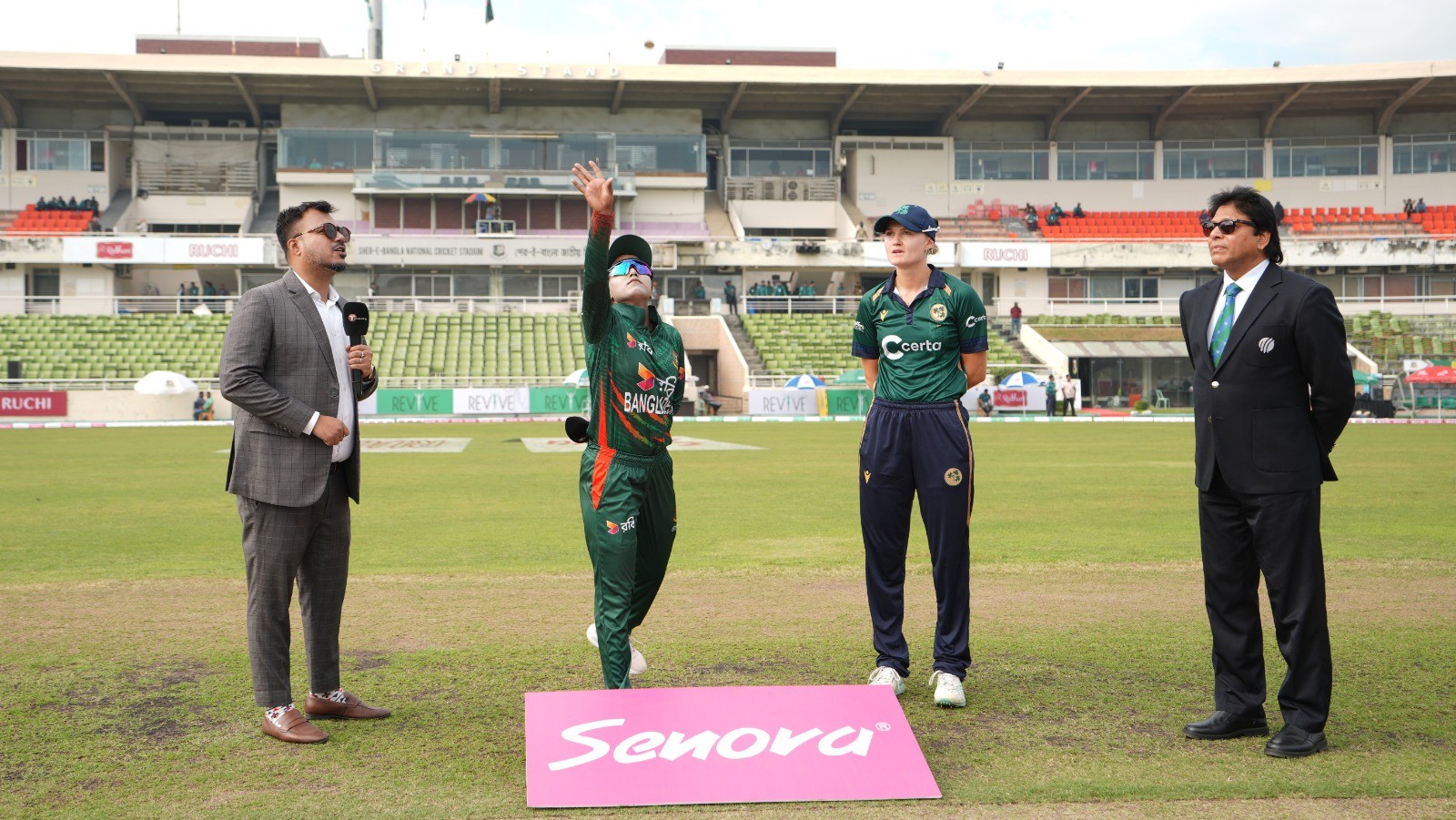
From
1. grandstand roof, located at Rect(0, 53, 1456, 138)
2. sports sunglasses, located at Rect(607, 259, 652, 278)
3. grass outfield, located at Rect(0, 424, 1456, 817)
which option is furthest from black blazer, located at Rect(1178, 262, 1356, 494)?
grandstand roof, located at Rect(0, 53, 1456, 138)

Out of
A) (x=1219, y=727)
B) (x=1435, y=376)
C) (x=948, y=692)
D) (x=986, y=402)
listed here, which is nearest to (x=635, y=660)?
(x=948, y=692)

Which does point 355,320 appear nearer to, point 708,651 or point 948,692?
point 708,651

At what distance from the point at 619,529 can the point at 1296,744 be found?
2917mm

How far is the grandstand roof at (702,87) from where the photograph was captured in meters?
55.7

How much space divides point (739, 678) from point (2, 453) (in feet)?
72.4

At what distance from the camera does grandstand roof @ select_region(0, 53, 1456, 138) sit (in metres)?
55.7

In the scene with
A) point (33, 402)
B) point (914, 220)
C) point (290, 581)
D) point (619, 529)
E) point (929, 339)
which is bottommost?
point (290, 581)

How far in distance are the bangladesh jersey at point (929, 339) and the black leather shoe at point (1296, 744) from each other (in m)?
2.06

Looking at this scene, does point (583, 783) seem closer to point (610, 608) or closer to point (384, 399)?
point (610, 608)

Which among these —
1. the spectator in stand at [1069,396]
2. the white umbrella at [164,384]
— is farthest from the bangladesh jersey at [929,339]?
the white umbrella at [164,384]

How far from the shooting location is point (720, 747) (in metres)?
4.57

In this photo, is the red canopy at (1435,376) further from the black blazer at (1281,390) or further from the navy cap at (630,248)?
the navy cap at (630,248)

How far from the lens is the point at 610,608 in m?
5.48

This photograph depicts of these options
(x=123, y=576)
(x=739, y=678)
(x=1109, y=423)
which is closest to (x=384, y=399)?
(x=1109, y=423)
